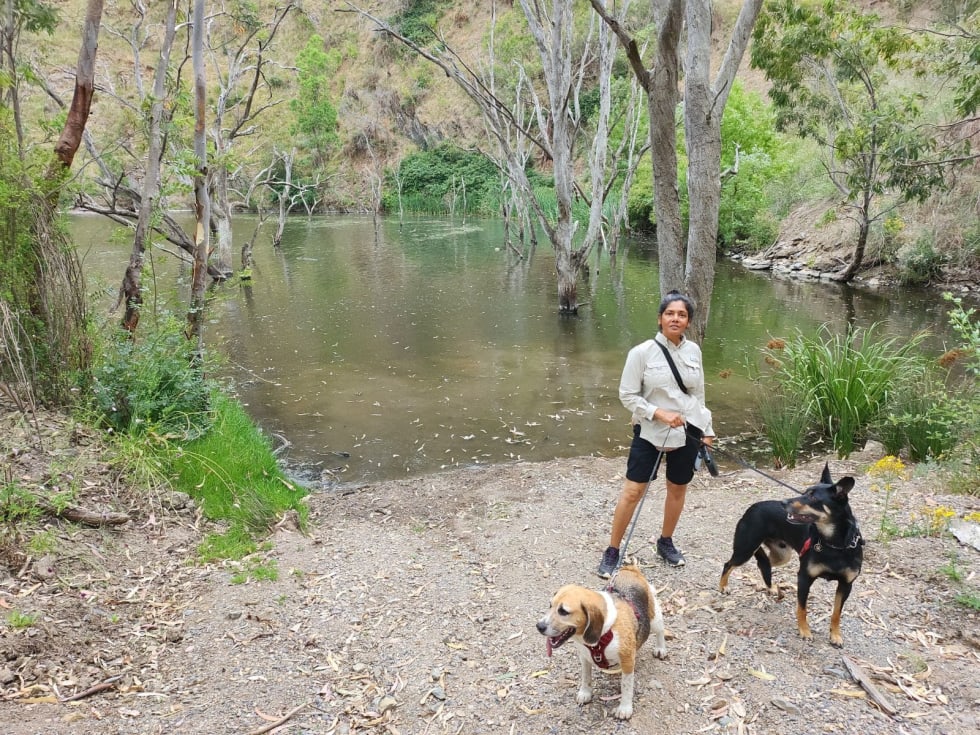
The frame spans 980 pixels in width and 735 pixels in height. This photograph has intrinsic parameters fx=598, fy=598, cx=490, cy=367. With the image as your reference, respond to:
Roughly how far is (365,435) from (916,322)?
488 inches

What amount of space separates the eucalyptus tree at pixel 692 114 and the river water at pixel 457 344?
233 centimetres

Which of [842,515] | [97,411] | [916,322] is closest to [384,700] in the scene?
[842,515]

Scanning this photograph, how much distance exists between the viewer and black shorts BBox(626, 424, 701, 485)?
360 cm

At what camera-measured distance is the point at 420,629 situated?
340 cm

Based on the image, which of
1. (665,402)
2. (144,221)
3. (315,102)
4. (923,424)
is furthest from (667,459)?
(315,102)

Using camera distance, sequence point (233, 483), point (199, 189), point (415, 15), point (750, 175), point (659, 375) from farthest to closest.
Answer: point (415, 15) → point (750, 175) → point (199, 189) → point (233, 483) → point (659, 375)

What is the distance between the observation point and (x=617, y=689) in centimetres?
283

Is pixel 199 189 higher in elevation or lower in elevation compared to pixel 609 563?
higher

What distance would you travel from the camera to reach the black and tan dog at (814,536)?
281cm

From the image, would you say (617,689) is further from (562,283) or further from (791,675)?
(562,283)

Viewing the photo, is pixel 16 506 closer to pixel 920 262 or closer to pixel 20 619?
pixel 20 619

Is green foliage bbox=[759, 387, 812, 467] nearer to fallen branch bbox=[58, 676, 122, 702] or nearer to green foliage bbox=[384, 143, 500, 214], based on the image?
fallen branch bbox=[58, 676, 122, 702]

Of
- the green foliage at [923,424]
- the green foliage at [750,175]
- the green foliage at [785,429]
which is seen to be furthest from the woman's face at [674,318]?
the green foliage at [750,175]

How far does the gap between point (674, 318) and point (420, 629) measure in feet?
7.54
